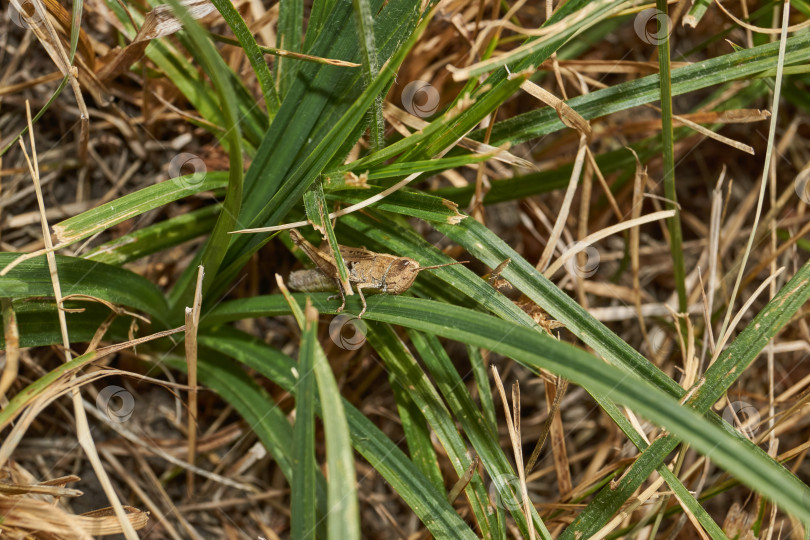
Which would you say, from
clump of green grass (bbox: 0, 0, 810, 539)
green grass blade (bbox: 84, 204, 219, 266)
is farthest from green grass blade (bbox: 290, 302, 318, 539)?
green grass blade (bbox: 84, 204, 219, 266)

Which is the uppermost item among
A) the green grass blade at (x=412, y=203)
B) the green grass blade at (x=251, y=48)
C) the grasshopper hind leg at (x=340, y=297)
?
the green grass blade at (x=251, y=48)

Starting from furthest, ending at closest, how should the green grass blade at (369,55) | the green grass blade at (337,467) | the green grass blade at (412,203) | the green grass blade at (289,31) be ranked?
→ the green grass blade at (289,31) → the green grass blade at (412,203) → the green grass blade at (369,55) → the green grass blade at (337,467)

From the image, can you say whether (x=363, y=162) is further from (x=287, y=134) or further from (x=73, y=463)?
(x=73, y=463)

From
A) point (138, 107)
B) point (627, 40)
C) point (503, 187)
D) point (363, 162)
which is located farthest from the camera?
point (627, 40)

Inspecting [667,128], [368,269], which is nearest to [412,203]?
[368,269]

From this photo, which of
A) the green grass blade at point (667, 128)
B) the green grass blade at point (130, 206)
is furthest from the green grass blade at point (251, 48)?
the green grass blade at point (667, 128)

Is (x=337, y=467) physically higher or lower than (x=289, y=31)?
lower

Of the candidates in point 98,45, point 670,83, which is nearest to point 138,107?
point 98,45

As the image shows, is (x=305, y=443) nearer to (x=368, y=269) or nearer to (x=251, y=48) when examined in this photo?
(x=368, y=269)

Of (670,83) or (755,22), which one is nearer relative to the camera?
(670,83)

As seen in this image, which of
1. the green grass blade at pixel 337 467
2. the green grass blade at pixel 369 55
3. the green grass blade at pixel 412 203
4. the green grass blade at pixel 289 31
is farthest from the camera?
the green grass blade at pixel 289 31

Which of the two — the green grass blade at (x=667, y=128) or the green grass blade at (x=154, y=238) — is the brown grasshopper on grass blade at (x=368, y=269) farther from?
the green grass blade at (x=667, y=128)
